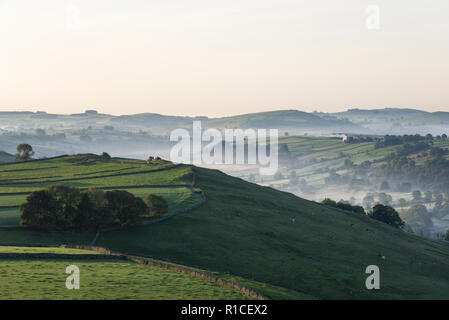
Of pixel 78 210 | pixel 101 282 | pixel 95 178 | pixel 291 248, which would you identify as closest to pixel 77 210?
pixel 78 210

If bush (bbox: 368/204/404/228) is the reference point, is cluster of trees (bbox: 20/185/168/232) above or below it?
above

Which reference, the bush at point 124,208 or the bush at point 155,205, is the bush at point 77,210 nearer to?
the bush at point 124,208

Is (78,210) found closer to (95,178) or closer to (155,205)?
(155,205)

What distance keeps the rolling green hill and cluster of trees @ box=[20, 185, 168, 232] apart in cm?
191

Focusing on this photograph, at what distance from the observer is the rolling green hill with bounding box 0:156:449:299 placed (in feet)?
233

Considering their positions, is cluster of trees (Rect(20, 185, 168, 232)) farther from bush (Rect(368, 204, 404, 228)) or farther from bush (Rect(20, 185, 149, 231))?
bush (Rect(368, 204, 404, 228))

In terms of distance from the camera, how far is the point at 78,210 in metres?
79.6

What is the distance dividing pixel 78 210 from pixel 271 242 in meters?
31.2

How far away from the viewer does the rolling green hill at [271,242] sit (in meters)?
71.0

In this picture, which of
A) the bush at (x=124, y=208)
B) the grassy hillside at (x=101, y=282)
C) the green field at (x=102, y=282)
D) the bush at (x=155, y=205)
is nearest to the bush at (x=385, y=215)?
the bush at (x=155, y=205)

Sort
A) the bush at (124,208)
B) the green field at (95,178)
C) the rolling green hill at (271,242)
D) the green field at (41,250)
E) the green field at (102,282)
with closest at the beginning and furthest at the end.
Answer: the green field at (102,282) < the green field at (41,250) < the rolling green hill at (271,242) < the bush at (124,208) < the green field at (95,178)

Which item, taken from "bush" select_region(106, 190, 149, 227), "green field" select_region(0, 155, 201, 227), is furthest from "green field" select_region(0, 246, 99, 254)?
"green field" select_region(0, 155, 201, 227)

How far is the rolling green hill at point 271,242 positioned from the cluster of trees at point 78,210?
75.4 inches
